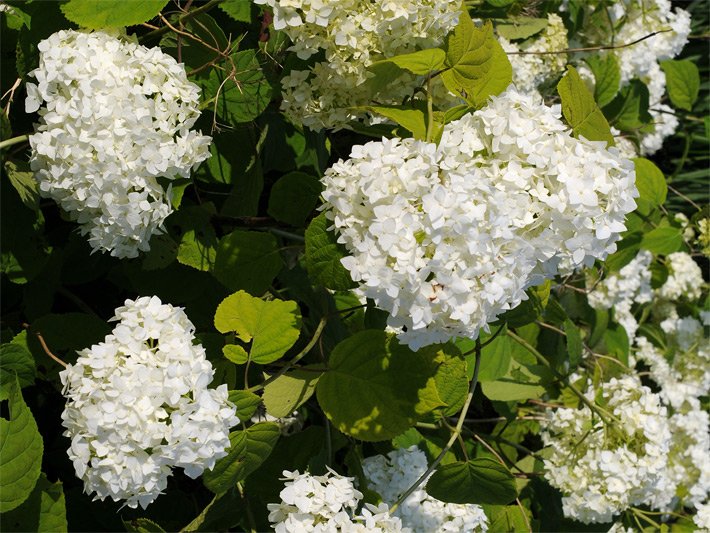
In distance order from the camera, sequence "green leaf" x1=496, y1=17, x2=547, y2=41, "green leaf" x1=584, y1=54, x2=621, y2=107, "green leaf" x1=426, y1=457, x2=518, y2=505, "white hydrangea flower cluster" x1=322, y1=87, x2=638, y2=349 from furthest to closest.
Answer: "green leaf" x1=584, y1=54, x2=621, y2=107, "green leaf" x1=496, y1=17, x2=547, y2=41, "green leaf" x1=426, y1=457, x2=518, y2=505, "white hydrangea flower cluster" x1=322, y1=87, x2=638, y2=349

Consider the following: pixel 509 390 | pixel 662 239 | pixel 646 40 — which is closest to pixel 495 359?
pixel 509 390

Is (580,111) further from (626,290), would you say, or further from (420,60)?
(626,290)

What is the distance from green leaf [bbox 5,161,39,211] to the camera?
4.59 ft

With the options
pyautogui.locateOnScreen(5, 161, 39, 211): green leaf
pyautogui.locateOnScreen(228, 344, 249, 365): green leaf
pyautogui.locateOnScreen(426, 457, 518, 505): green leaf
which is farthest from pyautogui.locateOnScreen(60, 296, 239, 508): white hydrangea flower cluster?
pyautogui.locateOnScreen(426, 457, 518, 505): green leaf

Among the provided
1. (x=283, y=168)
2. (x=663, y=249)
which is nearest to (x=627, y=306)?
(x=663, y=249)

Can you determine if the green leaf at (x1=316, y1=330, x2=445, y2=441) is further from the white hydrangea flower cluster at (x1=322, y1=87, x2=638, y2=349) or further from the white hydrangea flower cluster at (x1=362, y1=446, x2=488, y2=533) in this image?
the white hydrangea flower cluster at (x1=362, y1=446, x2=488, y2=533)

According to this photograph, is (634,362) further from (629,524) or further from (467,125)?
(467,125)

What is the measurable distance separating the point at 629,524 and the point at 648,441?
0.53m

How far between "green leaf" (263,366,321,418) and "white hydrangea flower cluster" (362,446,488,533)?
1.25 ft

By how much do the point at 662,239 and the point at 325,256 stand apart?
1622mm

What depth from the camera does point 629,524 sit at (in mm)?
2281

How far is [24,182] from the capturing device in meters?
1.41

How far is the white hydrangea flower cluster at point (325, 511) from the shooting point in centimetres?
126

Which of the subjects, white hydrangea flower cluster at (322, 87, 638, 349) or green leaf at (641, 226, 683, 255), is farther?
green leaf at (641, 226, 683, 255)
